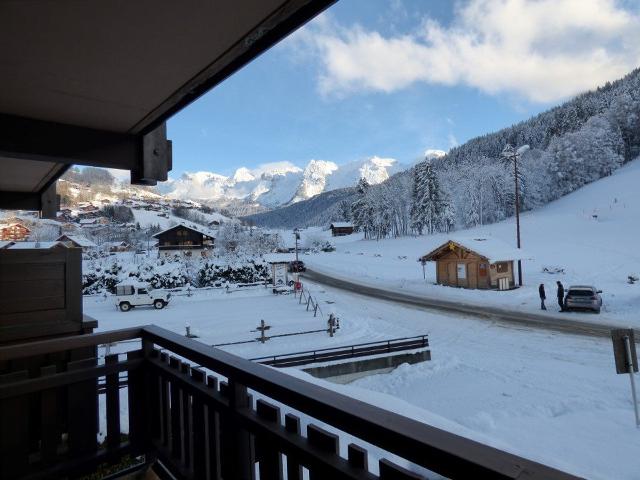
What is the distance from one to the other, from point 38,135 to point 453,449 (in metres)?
3.17

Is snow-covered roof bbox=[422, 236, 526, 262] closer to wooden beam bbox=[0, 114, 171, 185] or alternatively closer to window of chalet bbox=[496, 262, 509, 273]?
window of chalet bbox=[496, 262, 509, 273]

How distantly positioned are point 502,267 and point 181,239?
137ft

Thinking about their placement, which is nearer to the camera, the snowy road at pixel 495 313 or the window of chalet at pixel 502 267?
the snowy road at pixel 495 313

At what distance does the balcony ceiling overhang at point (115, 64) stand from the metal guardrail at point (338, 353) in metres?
9.08

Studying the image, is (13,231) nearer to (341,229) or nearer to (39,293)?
(39,293)

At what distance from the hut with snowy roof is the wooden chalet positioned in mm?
25581

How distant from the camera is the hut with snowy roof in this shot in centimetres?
2605

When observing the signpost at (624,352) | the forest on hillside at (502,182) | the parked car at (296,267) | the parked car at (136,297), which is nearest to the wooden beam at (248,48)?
the signpost at (624,352)

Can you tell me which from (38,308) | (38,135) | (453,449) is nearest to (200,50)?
(38,135)

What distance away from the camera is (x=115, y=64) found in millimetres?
2014

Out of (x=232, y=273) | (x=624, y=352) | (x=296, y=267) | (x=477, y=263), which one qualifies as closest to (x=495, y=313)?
(x=477, y=263)

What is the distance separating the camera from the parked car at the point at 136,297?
20.6m

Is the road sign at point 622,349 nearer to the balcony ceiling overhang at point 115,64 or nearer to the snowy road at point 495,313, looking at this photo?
the snowy road at point 495,313

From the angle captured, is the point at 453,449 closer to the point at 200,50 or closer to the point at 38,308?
the point at 200,50
